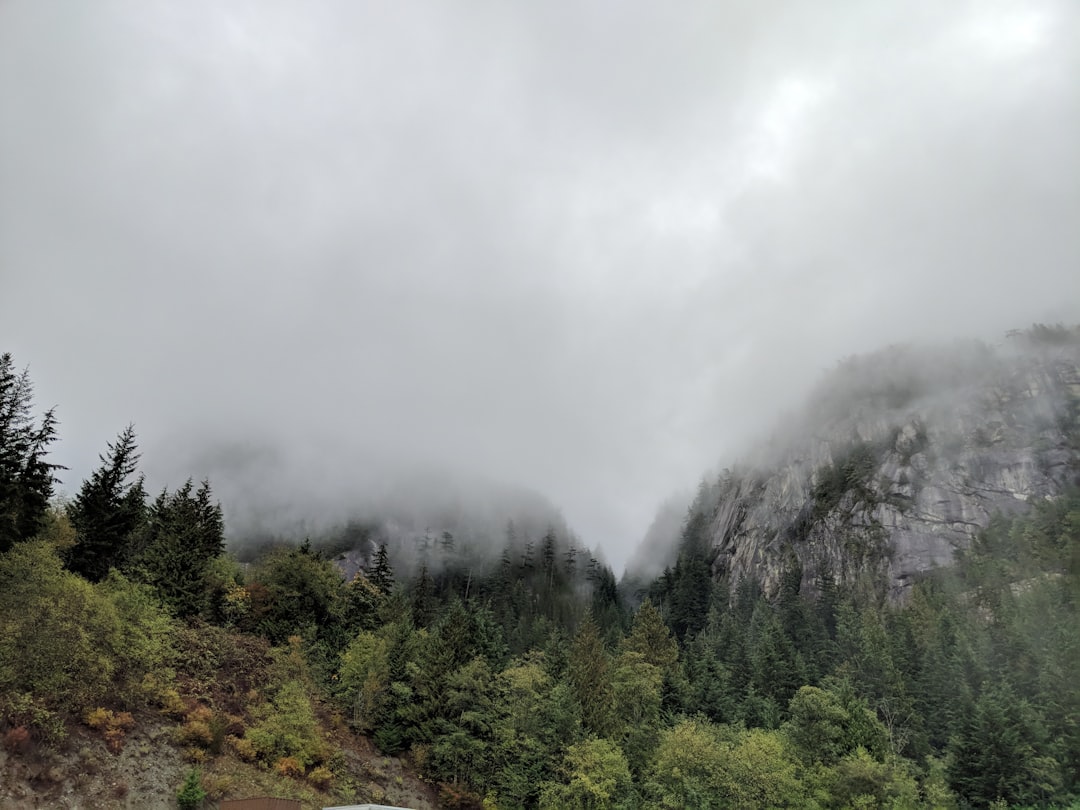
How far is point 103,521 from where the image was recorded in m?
66.2

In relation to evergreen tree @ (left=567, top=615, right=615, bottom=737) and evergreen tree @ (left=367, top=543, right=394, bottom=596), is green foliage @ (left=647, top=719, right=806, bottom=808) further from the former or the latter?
evergreen tree @ (left=367, top=543, right=394, bottom=596)

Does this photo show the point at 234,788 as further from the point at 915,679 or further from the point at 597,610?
the point at 597,610

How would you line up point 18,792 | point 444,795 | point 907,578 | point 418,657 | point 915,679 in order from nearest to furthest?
point 18,792 → point 444,795 → point 418,657 → point 915,679 → point 907,578

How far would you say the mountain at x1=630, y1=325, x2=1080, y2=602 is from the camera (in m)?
142

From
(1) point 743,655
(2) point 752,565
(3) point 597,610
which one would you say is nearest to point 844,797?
(1) point 743,655

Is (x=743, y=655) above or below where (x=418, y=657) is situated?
above

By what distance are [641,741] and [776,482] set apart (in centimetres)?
13512

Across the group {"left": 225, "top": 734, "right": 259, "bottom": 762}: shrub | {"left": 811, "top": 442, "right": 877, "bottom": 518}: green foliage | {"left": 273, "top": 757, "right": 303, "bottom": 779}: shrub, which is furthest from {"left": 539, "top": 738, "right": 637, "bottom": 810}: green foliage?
{"left": 811, "top": 442, "right": 877, "bottom": 518}: green foliage

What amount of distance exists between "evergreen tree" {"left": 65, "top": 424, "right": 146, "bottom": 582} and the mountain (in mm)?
139241

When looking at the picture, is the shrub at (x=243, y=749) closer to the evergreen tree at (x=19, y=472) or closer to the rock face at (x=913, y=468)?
the evergreen tree at (x=19, y=472)

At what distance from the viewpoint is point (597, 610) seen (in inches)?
5787

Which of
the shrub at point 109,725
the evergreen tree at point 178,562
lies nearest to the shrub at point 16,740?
the shrub at point 109,725

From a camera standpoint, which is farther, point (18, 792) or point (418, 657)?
point (418, 657)

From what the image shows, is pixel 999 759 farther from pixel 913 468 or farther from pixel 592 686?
pixel 913 468
